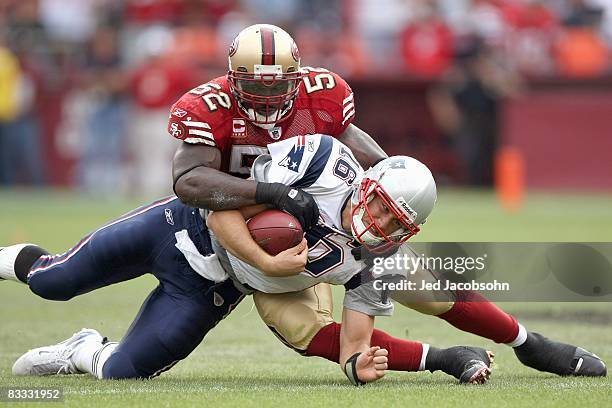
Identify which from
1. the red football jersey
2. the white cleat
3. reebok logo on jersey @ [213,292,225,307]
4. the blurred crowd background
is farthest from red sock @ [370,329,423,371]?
the blurred crowd background

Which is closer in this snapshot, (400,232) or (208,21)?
(400,232)

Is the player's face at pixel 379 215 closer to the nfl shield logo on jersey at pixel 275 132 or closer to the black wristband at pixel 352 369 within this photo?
the black wristband at pixel 352 369

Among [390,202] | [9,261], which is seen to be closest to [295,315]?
[390,202]

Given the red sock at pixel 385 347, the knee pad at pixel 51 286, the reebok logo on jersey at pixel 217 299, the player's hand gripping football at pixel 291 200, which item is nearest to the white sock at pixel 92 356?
the knee pad at pixel 51 286

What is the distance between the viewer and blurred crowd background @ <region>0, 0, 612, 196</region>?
55.5 feet

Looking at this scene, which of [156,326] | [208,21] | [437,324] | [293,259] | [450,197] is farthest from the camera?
[208,21]

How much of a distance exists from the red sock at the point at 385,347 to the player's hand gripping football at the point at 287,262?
406 millimetres

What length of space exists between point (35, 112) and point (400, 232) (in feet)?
43.7

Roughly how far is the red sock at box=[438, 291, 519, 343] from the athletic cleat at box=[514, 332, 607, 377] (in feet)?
0.33

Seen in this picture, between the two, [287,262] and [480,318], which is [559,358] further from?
[287,262]

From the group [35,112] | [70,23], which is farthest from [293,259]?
[70,23]

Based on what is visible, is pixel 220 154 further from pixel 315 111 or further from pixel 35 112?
pixel 35 112

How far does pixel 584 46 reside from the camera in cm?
1752

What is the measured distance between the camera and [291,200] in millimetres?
4789
